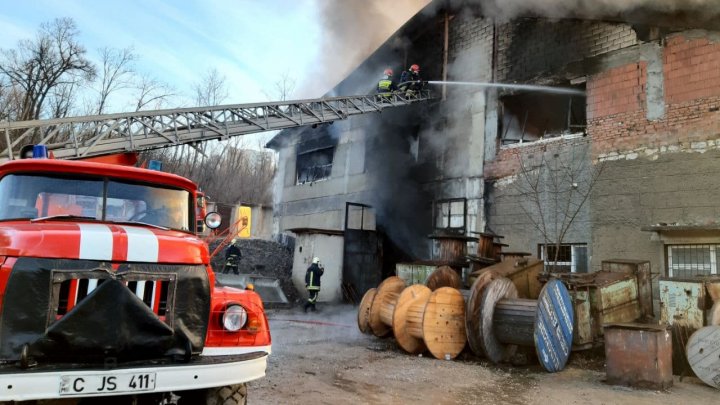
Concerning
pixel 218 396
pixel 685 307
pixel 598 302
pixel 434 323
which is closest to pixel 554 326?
pixel 598 302

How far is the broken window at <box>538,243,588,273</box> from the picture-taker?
431 inches

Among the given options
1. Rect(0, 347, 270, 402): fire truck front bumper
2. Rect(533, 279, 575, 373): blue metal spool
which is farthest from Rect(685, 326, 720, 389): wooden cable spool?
Rect(0, 347, 270, 402): fire truck front bumper

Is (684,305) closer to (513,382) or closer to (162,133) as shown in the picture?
(513,382)

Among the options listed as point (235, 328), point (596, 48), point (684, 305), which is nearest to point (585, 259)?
Answer: point (684, 305)

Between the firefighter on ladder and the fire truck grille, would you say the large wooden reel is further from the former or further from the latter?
the firefighter on ladder

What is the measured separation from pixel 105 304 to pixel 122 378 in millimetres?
486

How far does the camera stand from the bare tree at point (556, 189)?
36.2ft

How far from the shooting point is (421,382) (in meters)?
6.52

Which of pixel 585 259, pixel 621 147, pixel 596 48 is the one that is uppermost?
pixel 596 48

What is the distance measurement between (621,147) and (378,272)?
326 inches

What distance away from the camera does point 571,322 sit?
7609mm

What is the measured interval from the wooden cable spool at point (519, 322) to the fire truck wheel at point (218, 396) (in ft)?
15.5

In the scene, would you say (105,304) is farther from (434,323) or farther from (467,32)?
(467,32)

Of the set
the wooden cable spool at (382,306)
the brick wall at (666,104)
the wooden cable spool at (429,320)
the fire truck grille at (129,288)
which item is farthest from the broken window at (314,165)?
the fire truck grille at (129,288)
